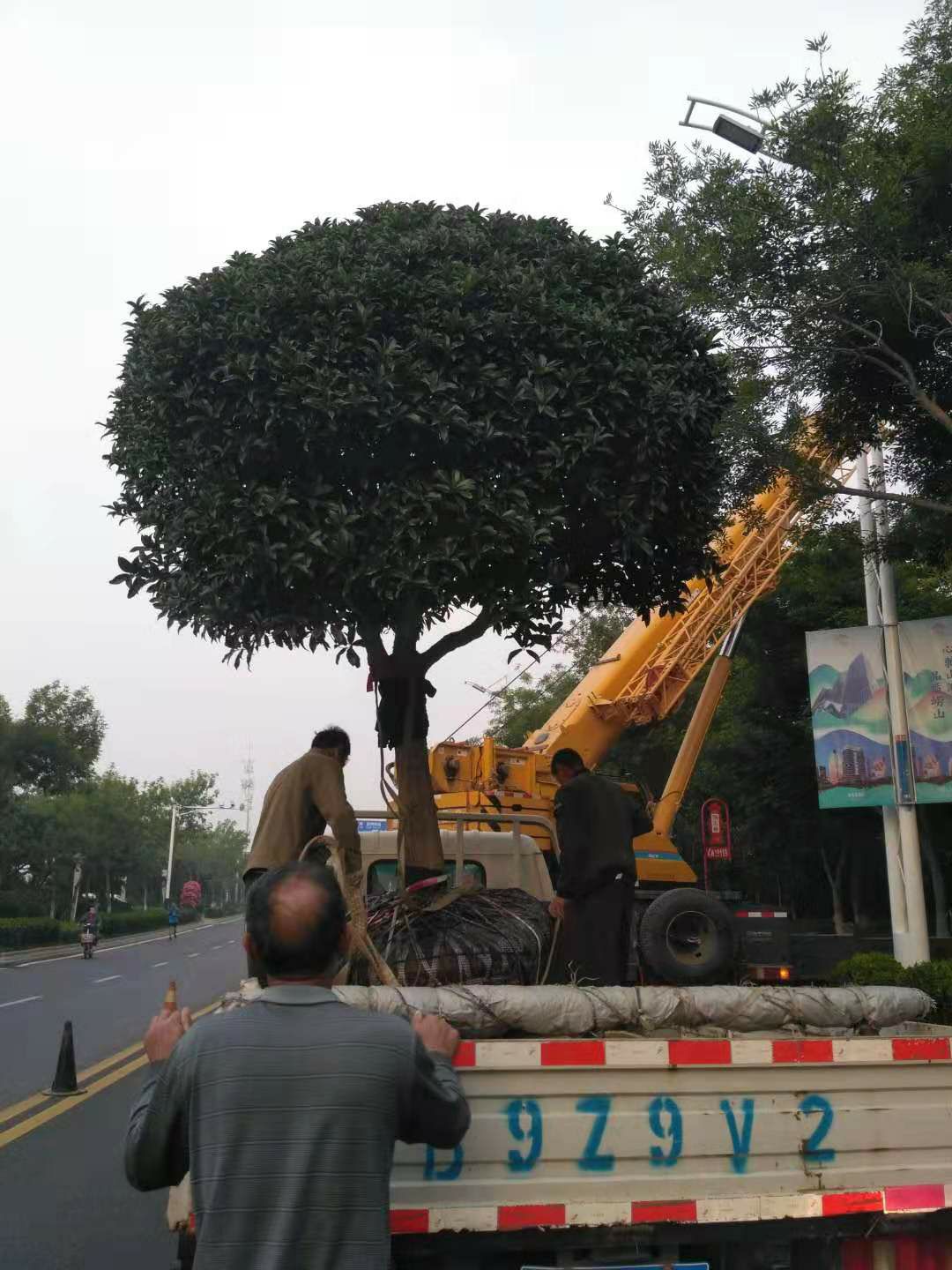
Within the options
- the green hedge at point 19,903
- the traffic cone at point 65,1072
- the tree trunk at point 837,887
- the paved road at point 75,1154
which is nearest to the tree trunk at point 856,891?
the tree trunk at point 837,887

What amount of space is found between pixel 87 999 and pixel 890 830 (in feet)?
40.7

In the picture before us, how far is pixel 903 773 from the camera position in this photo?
14797 millimetres

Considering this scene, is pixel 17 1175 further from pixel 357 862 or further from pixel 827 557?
pixel 827 557

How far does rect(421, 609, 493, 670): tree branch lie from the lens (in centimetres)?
735

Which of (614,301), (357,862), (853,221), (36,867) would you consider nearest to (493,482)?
(614,301)

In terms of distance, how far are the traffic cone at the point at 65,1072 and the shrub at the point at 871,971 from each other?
22.0ft

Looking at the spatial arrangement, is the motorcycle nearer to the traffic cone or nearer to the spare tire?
the traffic cone

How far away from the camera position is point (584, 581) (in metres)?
7.95

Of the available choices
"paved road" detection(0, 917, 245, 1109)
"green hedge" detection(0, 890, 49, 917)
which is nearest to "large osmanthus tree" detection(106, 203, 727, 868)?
"paved road" detection(0, 917, 245, 1109)

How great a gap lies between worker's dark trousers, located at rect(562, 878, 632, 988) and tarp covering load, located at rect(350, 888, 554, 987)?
495 mm

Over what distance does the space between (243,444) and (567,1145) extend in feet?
14.2

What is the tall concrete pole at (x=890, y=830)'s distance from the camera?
48.9 feet

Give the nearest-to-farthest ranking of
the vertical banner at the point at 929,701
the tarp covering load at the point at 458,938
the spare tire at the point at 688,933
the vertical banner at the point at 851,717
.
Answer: the tarp covering load at the point at 458,938, the spare tire at the point at 688,933, the vertical banner at the point at 929,701, the vertical banner at the point at 851,717

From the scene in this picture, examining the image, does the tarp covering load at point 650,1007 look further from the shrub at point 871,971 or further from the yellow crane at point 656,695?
the yellow crane at point 656,695
